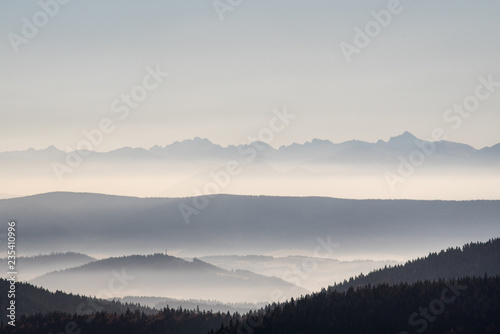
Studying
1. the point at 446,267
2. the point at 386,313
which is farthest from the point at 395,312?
the point at 446,267

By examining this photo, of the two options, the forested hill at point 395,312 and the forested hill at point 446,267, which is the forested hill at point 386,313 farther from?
the forested hill at point 446,267

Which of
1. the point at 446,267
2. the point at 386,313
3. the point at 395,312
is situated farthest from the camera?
the point at 446,267

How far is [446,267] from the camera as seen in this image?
16150 cm

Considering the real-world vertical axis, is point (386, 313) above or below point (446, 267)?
below

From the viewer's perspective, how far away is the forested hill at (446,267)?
516ft

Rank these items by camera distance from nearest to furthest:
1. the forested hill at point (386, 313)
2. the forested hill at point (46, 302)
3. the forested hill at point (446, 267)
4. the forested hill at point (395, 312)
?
the forested hill at point (395, 312) → the forested hill at point (386, 313) → the forested hill at point (446, 267) → the forested hill at point (46, 302)

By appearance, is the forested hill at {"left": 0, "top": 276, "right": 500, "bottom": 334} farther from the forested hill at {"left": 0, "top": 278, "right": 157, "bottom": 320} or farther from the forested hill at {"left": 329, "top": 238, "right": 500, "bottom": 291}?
the forested hill at {"left": 329, "top": 238, "right": 500, "bottom": 291}

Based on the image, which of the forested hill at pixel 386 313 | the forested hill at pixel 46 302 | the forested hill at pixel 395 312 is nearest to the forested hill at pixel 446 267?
the forested hill at pixel 46 302

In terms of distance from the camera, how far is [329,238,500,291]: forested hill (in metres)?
157

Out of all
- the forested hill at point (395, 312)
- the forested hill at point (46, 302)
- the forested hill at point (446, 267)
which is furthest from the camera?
the forested hill at point (46, 302)

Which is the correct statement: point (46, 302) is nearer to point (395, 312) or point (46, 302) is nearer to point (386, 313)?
point (386, 313)

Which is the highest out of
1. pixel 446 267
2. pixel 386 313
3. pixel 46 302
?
pixel 446 267

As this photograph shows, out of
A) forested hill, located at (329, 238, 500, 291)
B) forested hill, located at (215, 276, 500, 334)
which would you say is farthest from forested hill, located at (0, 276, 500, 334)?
forested hill, located at (329, 238, 500, 291)

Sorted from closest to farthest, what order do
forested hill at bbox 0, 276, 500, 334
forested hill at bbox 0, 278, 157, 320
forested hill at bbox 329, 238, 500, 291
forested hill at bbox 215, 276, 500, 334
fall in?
forested hill at bbox 215, 276, 500, 334, forested hill at bbox 0, 276, 500, 334, forested hill at bbox 329, 238, 500, 291, forested hill at bbox 0, 278, 157, 320
